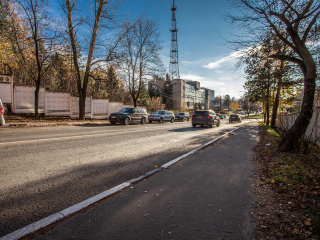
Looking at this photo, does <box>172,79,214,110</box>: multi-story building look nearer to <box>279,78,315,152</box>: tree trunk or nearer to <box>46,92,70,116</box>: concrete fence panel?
<box>46,92,70,116</box>: concrete fence panel

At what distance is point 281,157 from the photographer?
617cm

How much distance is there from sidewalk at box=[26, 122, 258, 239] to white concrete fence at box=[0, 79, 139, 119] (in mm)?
17800

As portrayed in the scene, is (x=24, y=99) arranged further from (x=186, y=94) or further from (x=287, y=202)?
(x=186, y=94)

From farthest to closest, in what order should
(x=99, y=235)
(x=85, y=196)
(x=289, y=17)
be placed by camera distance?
1. (x=289, y=17)
2. (x=85, y=196)
3. (x=99, y=235)

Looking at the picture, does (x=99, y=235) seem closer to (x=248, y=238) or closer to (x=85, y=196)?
(x=85, y=196)

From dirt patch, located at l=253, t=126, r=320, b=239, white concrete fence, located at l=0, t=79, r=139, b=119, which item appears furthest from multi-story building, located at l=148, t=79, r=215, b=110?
dirt patch, located at l=253, t=126, r=320, b=239

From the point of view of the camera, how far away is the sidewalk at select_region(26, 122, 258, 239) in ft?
7.30

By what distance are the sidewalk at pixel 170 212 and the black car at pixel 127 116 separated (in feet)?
49.6

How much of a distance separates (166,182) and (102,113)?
23029mm

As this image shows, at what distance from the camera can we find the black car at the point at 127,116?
62.1 ft

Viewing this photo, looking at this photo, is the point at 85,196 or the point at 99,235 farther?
the point at 85,196

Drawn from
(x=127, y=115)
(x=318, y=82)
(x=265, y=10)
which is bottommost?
(x=127, y=115)

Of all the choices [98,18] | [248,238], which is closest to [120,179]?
[248,238]

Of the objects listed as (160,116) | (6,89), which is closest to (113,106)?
(160,116)
